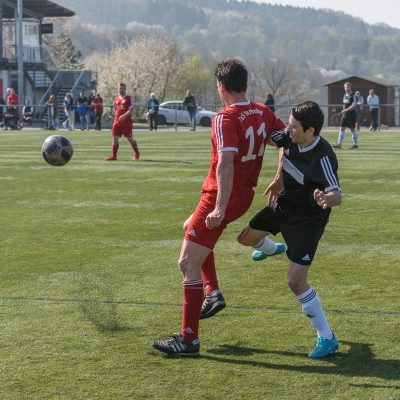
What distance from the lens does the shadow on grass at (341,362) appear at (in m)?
5.77

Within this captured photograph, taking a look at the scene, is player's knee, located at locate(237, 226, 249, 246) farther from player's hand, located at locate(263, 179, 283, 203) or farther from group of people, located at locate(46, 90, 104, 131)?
group of people, located at locate(46, 90, 104, 131)

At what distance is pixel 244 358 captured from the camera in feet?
20.0

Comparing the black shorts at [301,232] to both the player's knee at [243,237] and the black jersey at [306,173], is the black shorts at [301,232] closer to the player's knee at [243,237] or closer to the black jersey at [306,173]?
the black jersey at [306,173]

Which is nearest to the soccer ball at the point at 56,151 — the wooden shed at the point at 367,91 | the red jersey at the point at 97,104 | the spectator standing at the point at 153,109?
the spectator standing at the point at 153,109

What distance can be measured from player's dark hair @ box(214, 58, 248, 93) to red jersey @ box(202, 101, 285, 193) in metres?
0.12

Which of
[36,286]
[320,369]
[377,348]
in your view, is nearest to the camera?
[320,369]

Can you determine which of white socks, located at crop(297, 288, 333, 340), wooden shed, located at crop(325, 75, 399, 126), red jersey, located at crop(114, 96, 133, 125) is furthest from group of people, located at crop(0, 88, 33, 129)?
white socks, located at crop(297, 288, 333, 340)

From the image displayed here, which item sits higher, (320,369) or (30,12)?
(30,12)

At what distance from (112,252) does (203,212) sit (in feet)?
12.6

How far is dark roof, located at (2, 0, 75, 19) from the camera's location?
214ft

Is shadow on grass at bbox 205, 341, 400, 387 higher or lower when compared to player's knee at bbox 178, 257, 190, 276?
lower

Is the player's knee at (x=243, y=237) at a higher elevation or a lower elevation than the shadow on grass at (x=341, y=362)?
higher

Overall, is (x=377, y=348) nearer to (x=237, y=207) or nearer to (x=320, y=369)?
(x=320, y=369)

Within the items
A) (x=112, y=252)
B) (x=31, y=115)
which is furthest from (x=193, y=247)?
(x=31, y=115)
